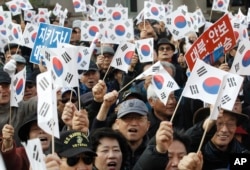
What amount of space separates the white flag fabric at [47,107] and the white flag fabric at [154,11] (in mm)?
8553

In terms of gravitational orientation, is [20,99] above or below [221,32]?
below

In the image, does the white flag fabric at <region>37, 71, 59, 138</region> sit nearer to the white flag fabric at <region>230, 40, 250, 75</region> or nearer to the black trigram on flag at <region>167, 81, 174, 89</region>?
the black trigram on flag at <region>167, 81, 174, 89</region>

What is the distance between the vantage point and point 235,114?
5.68 meters

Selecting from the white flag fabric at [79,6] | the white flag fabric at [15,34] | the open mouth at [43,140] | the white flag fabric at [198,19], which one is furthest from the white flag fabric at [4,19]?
the open mouth at [43,140]

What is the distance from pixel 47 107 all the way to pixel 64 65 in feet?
4.97

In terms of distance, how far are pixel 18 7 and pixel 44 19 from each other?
746 mm

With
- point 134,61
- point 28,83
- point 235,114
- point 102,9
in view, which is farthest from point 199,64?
point 102,9

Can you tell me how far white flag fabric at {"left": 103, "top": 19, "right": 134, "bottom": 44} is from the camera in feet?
35.4

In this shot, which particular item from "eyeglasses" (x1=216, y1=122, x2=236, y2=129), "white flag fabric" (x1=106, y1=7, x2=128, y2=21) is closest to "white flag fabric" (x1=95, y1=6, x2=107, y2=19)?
"white flag fabric" (x1=106, y1=7, x2=128, y2=21)

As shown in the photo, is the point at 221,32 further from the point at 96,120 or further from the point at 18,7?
the point at 18,7

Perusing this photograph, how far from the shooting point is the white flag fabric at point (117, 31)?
10797 mm

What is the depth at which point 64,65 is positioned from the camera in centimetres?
593

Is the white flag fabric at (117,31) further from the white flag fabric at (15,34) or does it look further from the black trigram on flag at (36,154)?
the black trigram on flag at (36,154)

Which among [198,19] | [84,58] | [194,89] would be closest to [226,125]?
[194,89]
